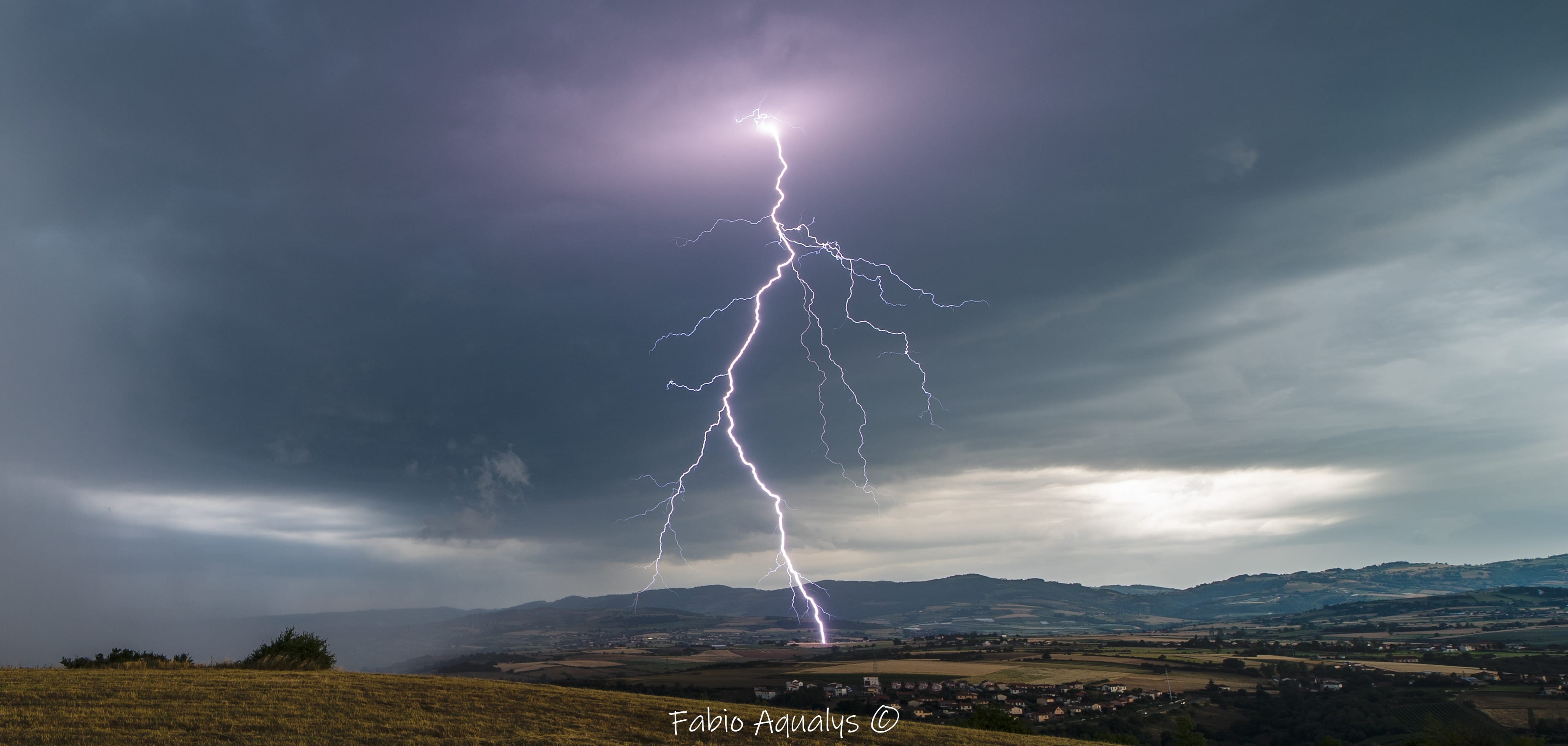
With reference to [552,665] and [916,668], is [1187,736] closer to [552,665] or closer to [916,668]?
[916,668]

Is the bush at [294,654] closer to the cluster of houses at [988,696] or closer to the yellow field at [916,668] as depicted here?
the cluster of houses at [988,696]

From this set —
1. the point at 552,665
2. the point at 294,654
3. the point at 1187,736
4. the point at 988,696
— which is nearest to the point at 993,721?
the point at 1187,736

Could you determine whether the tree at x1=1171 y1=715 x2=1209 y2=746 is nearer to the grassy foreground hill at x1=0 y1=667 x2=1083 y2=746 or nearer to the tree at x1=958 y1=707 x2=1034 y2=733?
the tree at x1=958 y1=707 x2=1034 y2=733

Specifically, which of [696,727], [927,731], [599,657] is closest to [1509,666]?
[927,731]

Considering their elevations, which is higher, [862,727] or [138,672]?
[138,672]

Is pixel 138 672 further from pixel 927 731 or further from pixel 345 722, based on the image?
pixel 927 731

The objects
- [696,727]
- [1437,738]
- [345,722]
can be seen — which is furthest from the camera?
[1437,738]

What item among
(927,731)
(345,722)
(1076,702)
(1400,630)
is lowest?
(1400,630)
